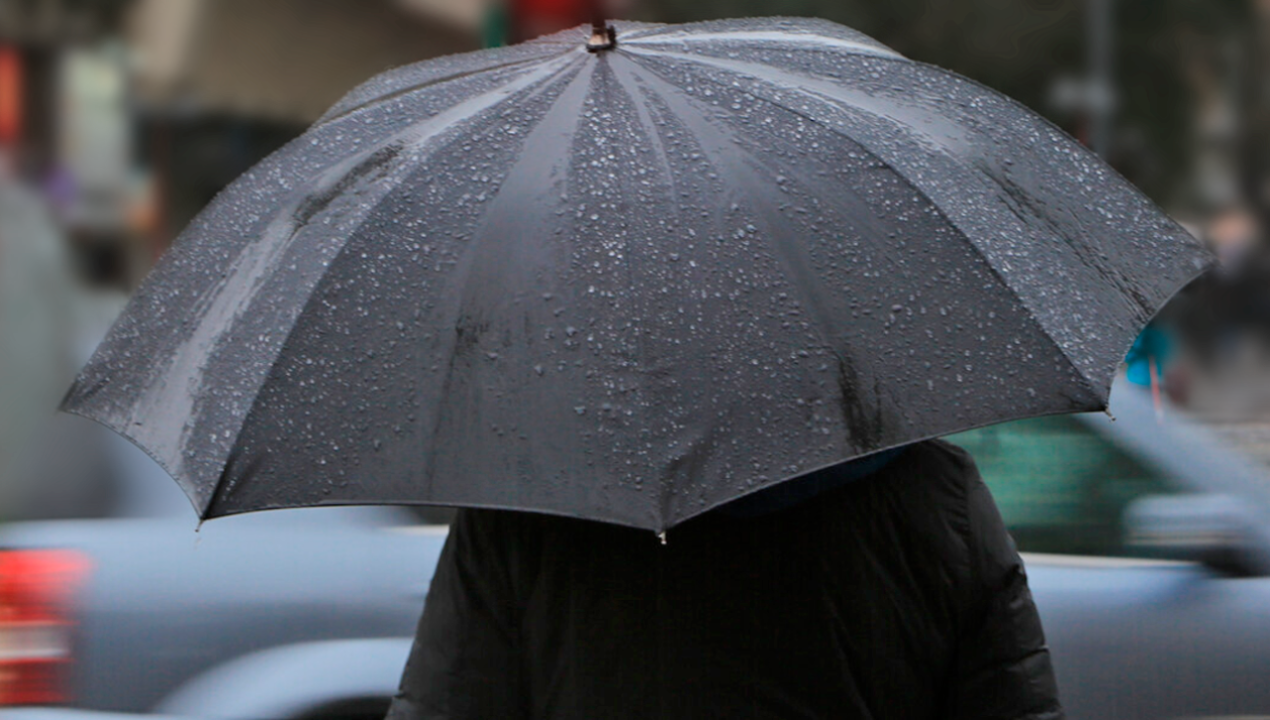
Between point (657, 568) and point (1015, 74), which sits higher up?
point (1015, 74)

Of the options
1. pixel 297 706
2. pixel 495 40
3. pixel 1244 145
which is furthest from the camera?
pixel 1244 145

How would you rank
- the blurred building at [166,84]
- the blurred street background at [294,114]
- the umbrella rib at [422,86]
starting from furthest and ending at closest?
1. the blurred building at [166,84]
2. the blurred street background at [294,114]
3. the umbrella rib at [422,86]

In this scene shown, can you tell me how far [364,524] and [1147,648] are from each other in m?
1.72

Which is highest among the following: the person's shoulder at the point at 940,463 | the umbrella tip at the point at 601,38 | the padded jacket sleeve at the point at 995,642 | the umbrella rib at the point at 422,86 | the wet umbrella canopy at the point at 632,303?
the umbrella rib at the point at 422,86

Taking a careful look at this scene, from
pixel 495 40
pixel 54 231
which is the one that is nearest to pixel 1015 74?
pixel 54 231

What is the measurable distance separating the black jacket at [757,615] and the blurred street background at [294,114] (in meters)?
0.64

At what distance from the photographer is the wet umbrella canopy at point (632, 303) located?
5.34ft

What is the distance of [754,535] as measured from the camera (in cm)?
180

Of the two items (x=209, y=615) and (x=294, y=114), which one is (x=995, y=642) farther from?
(x=294, y=114)

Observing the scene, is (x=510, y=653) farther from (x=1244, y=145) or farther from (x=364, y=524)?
(x=1244, y=145)

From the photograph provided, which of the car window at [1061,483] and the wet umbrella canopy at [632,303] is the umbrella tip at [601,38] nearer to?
the wet umbrella canopy at [632,303]

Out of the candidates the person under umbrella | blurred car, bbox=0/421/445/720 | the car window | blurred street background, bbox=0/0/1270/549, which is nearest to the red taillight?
blurred car, bbox=0/421/445/720

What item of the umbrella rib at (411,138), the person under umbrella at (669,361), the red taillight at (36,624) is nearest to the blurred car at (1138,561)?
the person under umbrella at (669,361)

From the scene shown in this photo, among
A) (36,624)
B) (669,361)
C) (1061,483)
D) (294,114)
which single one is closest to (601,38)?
(669,361)
